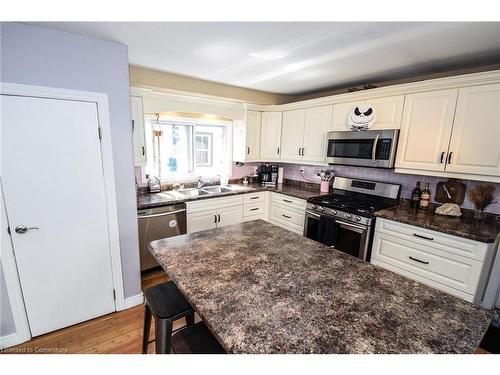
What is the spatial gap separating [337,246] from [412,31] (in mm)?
2052

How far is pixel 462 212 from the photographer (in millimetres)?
2314

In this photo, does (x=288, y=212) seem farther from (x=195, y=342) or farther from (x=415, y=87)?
(x=195, y=342)

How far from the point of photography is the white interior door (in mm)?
1625

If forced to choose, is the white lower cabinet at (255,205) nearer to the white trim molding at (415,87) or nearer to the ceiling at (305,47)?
the white trim molding at (415,87)

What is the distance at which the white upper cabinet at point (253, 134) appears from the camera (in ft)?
11.8

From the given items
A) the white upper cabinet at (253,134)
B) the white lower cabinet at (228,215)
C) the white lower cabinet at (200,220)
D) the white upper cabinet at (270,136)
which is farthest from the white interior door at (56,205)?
the white upper cabinet at (270,136)

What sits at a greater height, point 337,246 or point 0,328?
point 337,246

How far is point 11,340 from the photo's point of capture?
177cm

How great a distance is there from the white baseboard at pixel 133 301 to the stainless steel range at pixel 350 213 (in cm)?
204

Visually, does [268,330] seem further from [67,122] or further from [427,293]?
[67,122]

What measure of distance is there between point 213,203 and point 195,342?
80.0 inches

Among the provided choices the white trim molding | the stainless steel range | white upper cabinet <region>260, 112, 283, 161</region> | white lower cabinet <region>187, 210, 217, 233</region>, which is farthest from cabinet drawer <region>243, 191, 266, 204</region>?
the white trim molding

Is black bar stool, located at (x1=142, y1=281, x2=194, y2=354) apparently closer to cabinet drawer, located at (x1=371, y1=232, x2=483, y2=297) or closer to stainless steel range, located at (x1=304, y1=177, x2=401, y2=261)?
stainless steel range, located at (x1=304, y1=177, x2=401, y2=261)
